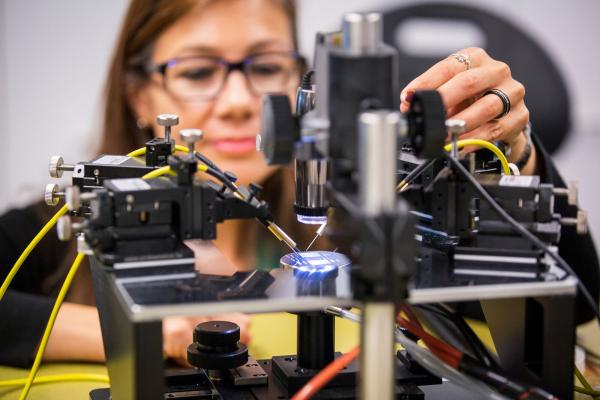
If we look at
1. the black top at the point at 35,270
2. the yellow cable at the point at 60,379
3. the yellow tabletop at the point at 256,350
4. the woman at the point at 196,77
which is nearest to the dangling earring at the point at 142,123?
the woman at the point at 196,77

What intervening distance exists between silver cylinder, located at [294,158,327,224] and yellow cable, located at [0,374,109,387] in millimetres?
493

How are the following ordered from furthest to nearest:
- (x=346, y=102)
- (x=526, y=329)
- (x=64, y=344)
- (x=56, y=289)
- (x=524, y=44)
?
(x=524, y=44)
(x=56, y=289)
(x=64, y=344)
(x=526, y=329)
(x=346, y=102)

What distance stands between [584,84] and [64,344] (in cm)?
187

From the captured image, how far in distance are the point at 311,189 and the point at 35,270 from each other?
4.27ft

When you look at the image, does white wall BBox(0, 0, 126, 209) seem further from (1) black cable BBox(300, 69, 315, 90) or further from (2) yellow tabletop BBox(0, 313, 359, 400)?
(1) black cable BBox(300, 69, 315, 90)

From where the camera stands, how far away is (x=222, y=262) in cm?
109

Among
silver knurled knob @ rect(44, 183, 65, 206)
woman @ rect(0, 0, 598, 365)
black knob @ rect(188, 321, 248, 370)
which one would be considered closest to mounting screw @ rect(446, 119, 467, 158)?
black knob @ rect(188, 321, 248, 370)

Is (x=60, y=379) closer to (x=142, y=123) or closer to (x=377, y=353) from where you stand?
(x=377, y=353)

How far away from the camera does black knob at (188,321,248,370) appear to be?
3.75 feet

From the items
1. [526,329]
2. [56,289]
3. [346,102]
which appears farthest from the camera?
[56,289]

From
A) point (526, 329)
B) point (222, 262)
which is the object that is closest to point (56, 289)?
point (222, 262)

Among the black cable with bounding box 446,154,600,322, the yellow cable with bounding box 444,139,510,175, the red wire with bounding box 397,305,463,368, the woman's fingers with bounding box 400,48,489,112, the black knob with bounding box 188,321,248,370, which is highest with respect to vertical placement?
the woman's fingers with bounding box 400,48,489,112

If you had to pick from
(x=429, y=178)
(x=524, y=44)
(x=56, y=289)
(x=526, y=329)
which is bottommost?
(x=56, y=289)

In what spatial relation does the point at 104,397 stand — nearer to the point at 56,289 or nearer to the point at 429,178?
the point at 429,178
